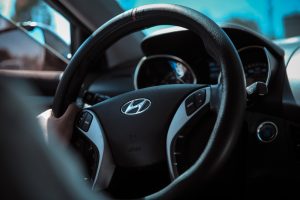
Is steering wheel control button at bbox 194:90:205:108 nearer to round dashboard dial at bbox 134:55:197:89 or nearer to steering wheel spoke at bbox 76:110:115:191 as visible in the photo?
steering wheel spoke at bbox 76:110:115:191

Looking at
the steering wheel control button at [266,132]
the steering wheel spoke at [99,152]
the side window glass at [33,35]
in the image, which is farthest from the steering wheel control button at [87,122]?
the side window glass at [33,35]

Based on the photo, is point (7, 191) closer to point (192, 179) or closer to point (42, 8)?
point (192, 179)

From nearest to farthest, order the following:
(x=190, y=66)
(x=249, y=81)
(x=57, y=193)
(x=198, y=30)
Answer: (x=57, y=193) < (x=198, y=30) < (x=249, y=81) < (x=190, y=66)

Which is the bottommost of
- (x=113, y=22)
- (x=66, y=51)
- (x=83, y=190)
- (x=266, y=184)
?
(x=266, y=184)

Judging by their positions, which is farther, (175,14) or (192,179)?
(175,14)

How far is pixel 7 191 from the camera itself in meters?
0.71

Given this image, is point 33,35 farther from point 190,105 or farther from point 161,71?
point 190,105

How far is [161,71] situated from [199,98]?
91 cm

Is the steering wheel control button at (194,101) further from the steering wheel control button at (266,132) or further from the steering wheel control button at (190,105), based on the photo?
the steering wheel control button at (266,132)

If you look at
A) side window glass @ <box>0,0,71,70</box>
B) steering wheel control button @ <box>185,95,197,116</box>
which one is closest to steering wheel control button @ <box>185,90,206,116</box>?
steering wheel control button @ <box>185,95,197,116</box>

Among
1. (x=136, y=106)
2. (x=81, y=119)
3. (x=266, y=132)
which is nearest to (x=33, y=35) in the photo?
(x=81, y=119)

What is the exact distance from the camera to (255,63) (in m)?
1.56

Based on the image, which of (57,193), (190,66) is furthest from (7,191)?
(190,66)

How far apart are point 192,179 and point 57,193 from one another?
24 centimetres
